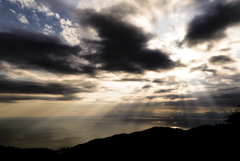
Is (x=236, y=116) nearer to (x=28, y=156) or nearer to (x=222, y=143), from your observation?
(x=222, y=143)

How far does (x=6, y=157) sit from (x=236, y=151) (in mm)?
29322

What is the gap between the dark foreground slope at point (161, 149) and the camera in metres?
12.8

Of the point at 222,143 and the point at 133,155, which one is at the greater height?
the point at 222,143

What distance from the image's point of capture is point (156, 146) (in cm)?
1602

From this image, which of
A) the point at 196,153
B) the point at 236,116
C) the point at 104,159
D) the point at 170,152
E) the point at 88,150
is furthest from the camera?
the point at 236,116

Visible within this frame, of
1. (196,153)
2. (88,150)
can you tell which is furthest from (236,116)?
(88,150)

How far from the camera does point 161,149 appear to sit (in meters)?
15.1

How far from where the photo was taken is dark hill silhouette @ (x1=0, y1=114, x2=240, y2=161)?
1279cm

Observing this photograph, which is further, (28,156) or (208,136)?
(28,156)

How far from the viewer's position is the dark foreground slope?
1280 centimetres

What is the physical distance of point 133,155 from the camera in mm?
15055

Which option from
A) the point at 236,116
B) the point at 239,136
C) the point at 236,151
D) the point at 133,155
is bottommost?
the point at 133,155

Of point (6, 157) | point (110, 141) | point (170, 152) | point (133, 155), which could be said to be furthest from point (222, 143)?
point (6, 157)

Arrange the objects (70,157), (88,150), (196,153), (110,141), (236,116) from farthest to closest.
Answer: (236,116) < (110,141) < (88,150) < (70,157) < (196,153)
